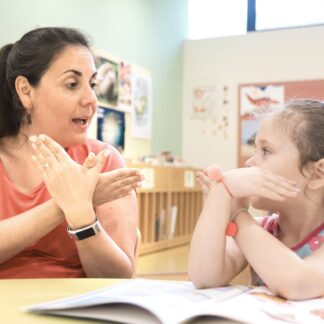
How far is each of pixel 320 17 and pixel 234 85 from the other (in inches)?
40.6

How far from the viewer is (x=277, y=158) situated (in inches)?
36.6

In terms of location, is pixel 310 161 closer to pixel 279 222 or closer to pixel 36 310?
pixel 279 222

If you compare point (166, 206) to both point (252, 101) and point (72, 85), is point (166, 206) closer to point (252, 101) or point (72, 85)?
point (252, 101)

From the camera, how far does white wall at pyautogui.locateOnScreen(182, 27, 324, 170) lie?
176 inches

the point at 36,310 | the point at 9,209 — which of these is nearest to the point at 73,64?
the point at 9,209

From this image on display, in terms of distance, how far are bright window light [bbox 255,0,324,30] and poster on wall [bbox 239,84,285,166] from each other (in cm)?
66

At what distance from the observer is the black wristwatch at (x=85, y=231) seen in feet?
3.17

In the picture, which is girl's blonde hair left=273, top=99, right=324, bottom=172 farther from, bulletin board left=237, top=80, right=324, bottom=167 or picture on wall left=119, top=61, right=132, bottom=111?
bulletin board left=237, top=80, right=324, bottom=167

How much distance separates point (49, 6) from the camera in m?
2.93

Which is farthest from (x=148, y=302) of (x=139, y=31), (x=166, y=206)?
(x=139, y=31)

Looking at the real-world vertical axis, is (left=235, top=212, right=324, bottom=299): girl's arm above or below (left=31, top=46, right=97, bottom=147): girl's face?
below

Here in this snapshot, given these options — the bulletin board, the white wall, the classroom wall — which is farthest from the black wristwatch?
the white wall

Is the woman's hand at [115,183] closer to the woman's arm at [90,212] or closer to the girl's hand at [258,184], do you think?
the woman's arm at [90,212]

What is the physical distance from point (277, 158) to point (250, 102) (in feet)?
12.4
